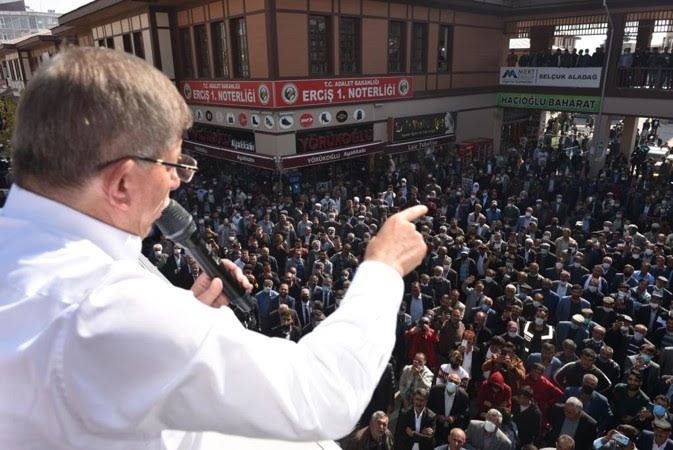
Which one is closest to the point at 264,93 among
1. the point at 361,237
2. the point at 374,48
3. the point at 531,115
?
the point at 374,48

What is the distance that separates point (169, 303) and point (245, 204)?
1386 centimetres

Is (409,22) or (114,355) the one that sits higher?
(409,22)

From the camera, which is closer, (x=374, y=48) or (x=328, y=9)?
(x=328, y=9)

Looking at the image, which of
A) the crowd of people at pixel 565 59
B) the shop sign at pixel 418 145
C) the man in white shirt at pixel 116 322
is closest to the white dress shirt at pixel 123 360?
the man in white shirt at pixel 116 322

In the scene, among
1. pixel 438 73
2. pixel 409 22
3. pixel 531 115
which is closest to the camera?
pixel 409 22

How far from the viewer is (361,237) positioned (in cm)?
1062

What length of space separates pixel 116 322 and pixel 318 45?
16439 mm

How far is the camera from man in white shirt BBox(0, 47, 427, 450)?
87 centimetres

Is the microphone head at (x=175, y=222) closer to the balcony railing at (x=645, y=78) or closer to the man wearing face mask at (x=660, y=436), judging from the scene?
the man wearing face mask at (x=660, y=436)

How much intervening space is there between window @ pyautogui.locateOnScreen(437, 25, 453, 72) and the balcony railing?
6844mm

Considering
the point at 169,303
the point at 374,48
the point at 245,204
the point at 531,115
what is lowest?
the point at 245,204

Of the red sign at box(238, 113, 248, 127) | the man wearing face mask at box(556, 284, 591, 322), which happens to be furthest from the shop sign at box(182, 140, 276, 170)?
the man wearing face mask at box(556, 284, 591, 322)

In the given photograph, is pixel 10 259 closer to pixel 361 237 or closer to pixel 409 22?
pixel 361 237

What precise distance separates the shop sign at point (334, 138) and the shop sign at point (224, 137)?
1.94 metres
